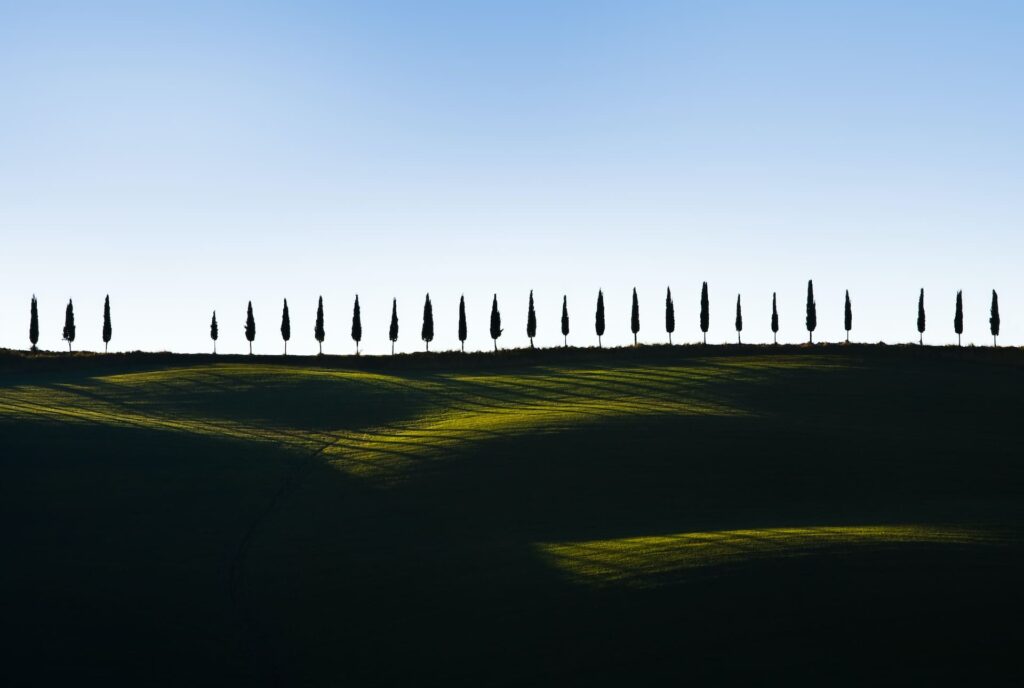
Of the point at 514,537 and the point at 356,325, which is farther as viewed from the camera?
the point at 356,325

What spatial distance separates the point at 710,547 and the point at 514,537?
16.3 ft

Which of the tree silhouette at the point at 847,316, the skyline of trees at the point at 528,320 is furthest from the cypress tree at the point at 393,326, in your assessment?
the tree silhouette at the point at 847,316

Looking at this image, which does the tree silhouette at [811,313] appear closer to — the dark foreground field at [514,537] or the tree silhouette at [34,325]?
the dark foreground field at [514,537]

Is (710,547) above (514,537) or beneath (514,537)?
above

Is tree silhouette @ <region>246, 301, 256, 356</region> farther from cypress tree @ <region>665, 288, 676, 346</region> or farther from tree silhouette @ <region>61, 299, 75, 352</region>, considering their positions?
cypress tree @ <region>665, 288, 676, 346</region>

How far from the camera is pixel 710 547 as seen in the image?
934 inches

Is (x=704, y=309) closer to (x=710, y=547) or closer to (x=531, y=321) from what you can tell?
(x=531, y=321)

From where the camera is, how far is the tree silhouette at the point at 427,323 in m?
76.8

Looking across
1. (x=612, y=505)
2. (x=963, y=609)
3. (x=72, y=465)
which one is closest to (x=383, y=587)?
(x=612, y=505)

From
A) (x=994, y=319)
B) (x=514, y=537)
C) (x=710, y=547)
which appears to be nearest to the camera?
(x=710, y=547)

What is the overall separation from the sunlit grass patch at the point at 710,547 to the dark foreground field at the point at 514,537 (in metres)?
0.09

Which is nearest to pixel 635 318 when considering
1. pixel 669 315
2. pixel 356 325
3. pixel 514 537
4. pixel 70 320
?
pixel 669 315

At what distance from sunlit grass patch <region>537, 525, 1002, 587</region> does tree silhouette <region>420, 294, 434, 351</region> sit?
51786 millimetres

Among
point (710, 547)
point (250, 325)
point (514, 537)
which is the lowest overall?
point (514, 537)
